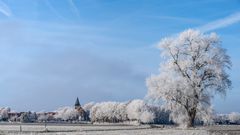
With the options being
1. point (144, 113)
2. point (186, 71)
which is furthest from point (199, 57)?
point (144, 113)

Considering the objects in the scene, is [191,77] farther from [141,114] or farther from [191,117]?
Answer: [141,114]

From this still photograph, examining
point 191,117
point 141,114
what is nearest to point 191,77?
point 191,117

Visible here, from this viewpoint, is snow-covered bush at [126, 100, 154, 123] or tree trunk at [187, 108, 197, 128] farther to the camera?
snow-covered bush at [126, 100, 154, 123]

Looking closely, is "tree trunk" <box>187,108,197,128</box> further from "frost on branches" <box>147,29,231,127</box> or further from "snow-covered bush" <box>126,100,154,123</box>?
"snow-covered bush" <box>126,100,154,123</box>

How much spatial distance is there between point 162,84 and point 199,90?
457 cm

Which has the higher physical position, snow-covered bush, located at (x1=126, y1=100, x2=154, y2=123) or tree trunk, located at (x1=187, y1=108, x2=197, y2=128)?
snow-covered bush, located at (x1=126, y1=100, x2=154, y2=123)

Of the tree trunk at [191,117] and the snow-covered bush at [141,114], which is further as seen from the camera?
the snow-covered bush at [141,114]

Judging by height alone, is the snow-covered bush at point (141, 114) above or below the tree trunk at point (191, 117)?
above

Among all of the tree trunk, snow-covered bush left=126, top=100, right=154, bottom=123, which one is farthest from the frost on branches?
snow-covered bush left=126, top=100, right=154, bottom=123

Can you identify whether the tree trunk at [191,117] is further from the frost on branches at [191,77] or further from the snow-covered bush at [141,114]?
the snow-covered bush at [141,114]

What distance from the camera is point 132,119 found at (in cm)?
19825

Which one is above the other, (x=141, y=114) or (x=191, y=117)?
(x=141, y=114)

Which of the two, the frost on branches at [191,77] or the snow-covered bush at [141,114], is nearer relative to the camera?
the frost on branches at [191,77]

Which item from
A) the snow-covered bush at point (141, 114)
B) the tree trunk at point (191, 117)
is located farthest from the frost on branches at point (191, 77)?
the snow-covered bush at point (141, 114)
